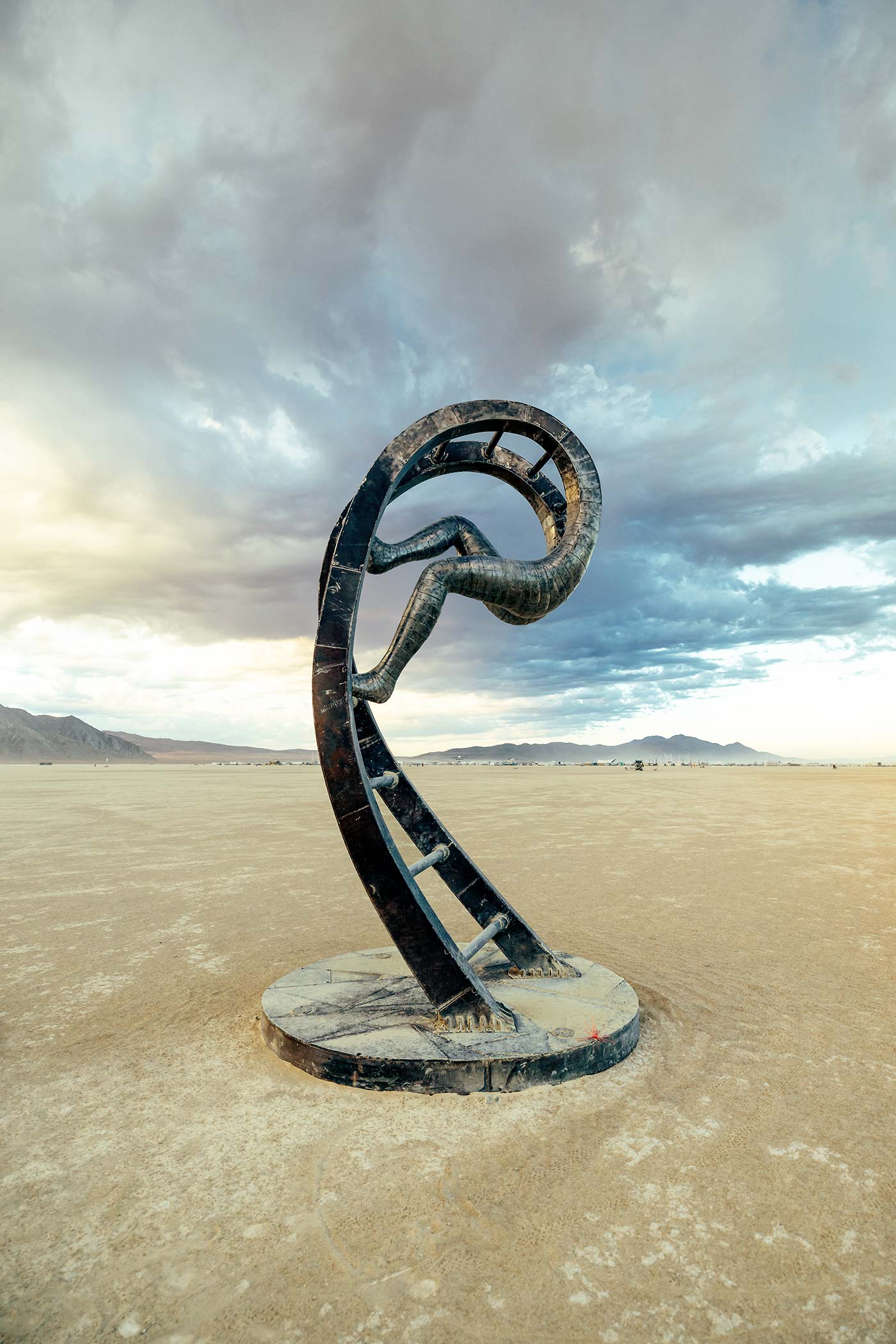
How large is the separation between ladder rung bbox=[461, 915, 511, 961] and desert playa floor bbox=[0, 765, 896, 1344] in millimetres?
1064

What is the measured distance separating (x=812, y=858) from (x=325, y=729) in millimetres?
11228

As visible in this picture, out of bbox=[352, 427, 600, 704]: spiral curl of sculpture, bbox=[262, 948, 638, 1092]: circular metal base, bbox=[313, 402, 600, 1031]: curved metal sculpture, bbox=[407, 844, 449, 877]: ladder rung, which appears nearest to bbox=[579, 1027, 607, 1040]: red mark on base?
bbox=[262, 948, 638, 1092]: circular metal base

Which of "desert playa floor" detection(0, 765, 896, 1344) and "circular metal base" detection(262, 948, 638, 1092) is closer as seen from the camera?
"desert playa floor" detection(0, 765, 896, 1344)

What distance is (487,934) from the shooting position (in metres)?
4.90

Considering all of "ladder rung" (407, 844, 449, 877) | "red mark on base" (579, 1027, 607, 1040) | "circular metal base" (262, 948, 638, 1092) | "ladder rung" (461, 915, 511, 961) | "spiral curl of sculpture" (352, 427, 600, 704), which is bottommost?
"circular metal base" (262, 948, 638, 1092)

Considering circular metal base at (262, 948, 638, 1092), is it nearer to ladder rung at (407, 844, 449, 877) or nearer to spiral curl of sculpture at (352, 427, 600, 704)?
ladder rung at (407, 844, 449, 877)

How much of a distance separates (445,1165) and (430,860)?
1.98 meters

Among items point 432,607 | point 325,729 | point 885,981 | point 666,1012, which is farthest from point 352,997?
point 885,981

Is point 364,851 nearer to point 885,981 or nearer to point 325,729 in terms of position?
point 325,729

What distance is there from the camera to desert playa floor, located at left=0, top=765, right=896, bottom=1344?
7.41 ft

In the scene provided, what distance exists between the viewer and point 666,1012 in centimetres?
492

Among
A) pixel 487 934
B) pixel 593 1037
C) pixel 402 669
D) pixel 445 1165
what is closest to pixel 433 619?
pixel 402 669

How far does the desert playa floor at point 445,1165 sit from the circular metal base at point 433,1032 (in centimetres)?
10

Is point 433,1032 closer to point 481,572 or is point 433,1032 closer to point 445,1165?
point 445,1165
